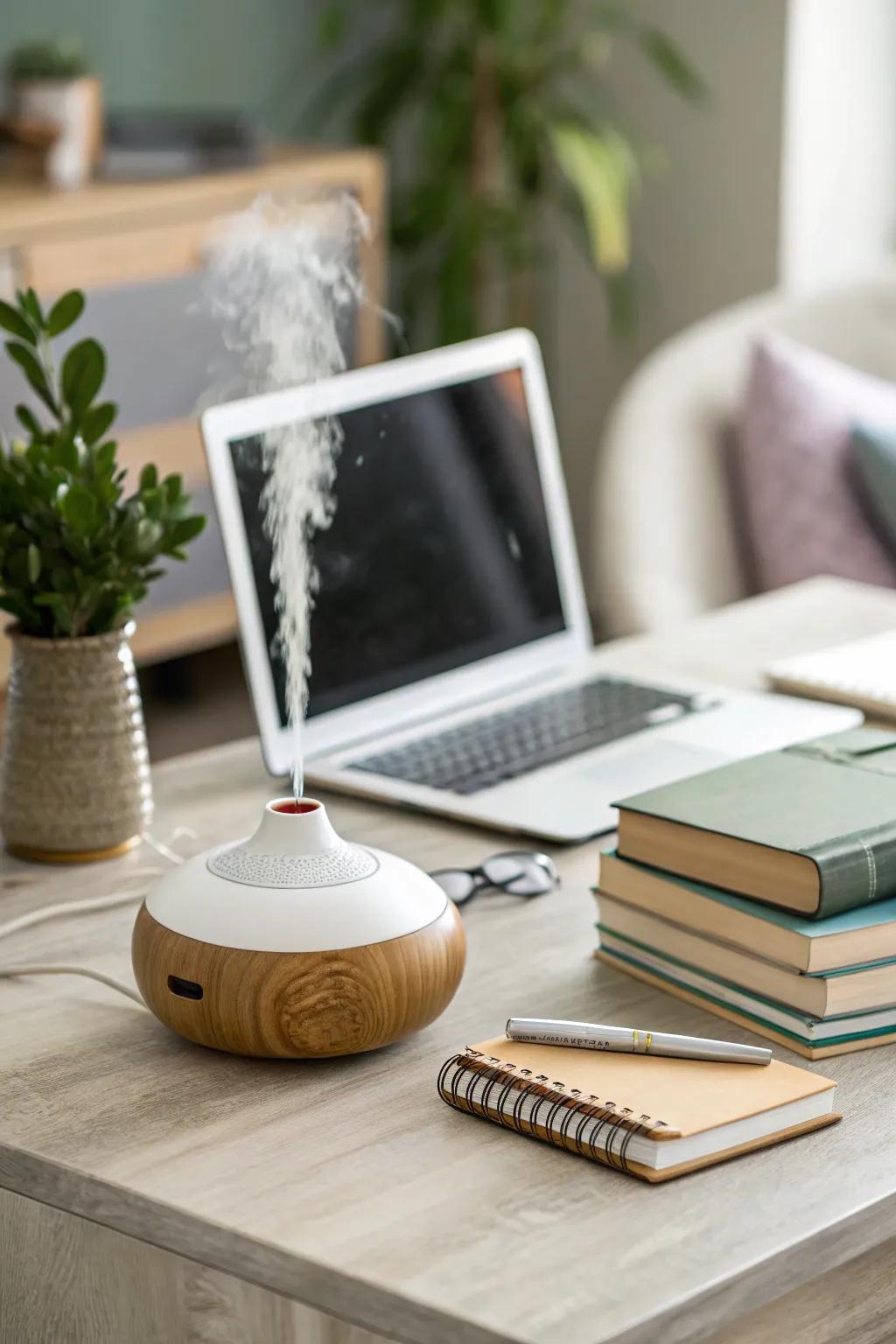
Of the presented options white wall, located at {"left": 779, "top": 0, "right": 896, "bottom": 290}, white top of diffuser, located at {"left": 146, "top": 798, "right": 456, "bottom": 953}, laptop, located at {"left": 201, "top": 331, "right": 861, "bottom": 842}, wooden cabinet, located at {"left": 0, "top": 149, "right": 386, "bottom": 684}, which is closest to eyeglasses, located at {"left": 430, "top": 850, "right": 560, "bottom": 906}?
laptop, located at {"left": 201, "top": 331, "right": 861, "bottom": 842}

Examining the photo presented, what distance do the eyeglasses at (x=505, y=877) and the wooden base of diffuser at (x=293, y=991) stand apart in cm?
21

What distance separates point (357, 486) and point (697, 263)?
2.38m

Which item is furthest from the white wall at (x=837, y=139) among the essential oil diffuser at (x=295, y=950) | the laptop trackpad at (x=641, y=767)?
the essential oil diffuser at (x=295, y=950)

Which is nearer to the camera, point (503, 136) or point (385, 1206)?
point (385, 1206)

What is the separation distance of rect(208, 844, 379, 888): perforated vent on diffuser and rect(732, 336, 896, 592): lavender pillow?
1440mm

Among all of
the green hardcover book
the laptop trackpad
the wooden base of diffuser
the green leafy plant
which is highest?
the green leafy plant

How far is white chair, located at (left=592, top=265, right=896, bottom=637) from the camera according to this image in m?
2.21

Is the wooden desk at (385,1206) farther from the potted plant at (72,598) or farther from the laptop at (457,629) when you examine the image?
the laptop at (457,629)

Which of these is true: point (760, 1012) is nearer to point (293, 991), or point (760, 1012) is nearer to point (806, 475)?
point (293, 991)

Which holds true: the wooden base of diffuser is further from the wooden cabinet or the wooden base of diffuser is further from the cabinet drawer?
the cabinet drawer

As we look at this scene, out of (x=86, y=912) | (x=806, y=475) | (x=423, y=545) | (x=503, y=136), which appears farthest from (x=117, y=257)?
(x=86, y=912)

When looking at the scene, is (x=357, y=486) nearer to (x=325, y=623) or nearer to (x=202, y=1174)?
(x=325, y=623)

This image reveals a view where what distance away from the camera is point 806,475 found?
2322 millimetres

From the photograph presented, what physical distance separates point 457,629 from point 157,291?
5.31ft
